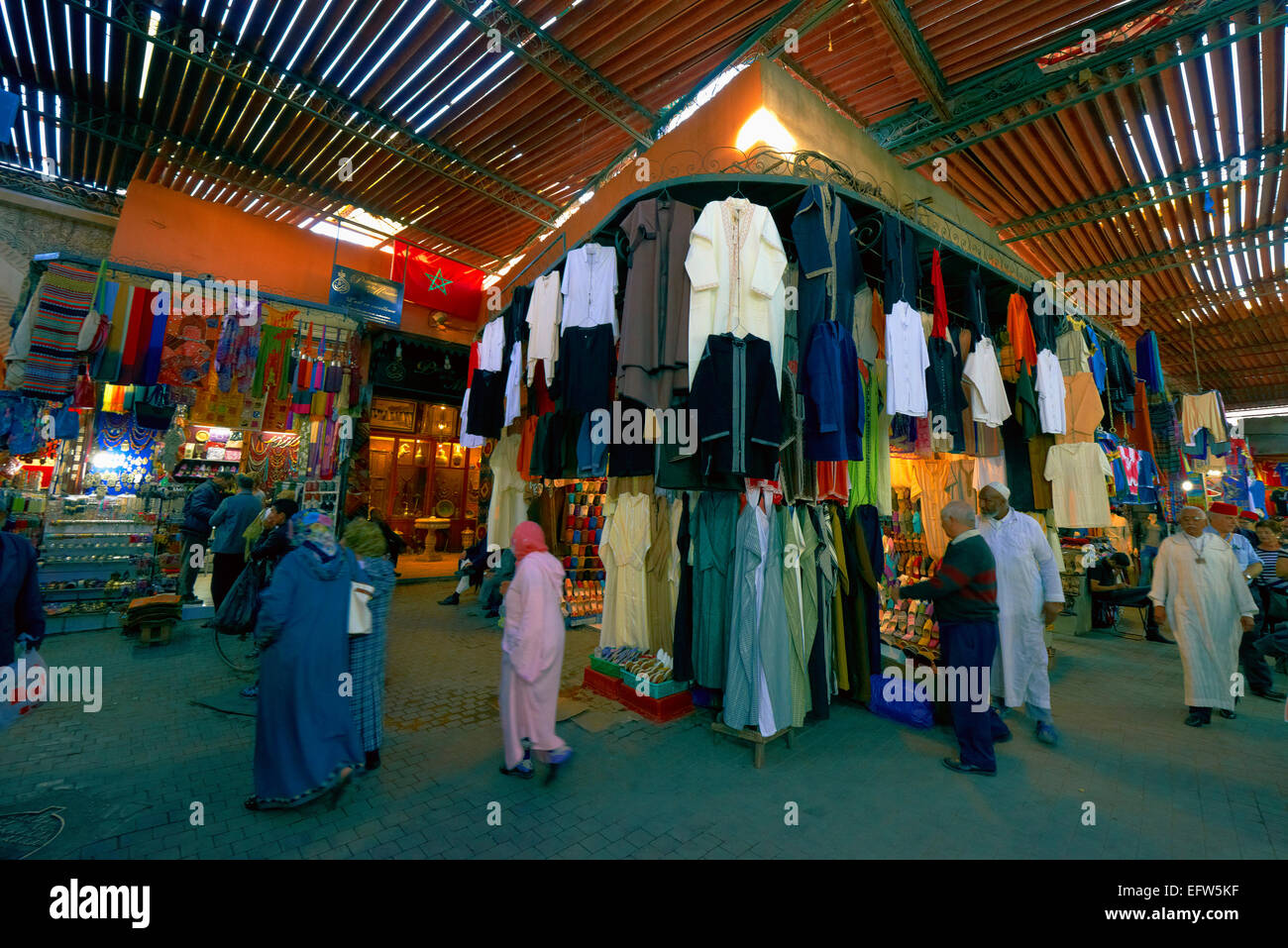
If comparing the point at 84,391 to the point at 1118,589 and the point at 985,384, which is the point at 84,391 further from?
the point at 1118,589

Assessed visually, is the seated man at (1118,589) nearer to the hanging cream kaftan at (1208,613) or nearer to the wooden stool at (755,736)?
the hanging cream kaftan at (1208,613)

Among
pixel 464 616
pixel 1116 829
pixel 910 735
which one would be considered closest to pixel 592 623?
pixel 464 616

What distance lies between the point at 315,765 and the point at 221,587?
4327mm

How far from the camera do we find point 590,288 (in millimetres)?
4766

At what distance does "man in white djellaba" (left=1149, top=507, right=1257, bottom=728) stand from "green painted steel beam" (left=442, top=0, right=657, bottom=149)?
27.3 feet

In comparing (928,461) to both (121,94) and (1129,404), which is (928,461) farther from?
(121,94)

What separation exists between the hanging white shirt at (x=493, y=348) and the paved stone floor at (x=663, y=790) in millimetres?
3849

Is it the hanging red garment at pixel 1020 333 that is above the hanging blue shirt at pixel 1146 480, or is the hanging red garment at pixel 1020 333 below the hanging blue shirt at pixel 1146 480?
above

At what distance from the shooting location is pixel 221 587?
6078 mm

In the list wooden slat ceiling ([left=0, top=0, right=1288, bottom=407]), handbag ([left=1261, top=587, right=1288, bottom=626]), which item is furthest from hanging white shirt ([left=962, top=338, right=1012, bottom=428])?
handbag ([left=1261, top=587, right=1288, bottom=626])

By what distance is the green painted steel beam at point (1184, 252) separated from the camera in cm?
823

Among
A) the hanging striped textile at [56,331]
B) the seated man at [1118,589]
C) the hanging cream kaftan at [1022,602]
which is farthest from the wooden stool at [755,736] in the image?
the hanging striped textile at [56,331]

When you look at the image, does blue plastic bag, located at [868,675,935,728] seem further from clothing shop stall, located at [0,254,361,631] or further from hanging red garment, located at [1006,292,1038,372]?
clothing shop stall, located at [0,254,361,631]

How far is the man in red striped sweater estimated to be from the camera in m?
3.66
